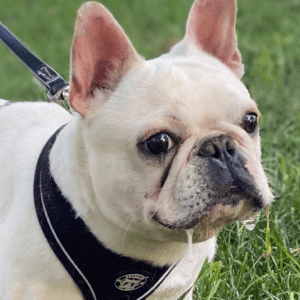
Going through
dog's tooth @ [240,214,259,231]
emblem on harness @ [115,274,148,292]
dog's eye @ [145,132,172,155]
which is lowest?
dog's tooth @ [240,214,259,231]

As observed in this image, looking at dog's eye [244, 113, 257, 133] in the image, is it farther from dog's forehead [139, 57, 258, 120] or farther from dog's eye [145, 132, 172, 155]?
dog's eye [145, 132, 172, 155]

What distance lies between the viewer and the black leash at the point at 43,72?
2467mm

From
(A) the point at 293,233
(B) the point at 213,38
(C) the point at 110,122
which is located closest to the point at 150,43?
(A) the point at 293,233

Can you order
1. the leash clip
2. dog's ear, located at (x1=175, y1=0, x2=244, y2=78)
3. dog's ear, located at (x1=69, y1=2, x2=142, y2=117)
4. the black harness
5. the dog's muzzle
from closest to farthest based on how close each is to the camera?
the dog's muzzle → dog's ear, located at (x1=69, y1=2, x2=142, y2=117) → the black harness → dog's ear, located at (x1=175, y1=0, x2=244, y2=78) → the leash clip

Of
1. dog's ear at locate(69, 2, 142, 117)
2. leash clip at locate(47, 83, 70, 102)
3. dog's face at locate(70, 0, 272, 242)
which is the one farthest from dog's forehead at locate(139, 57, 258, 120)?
leash clip at locate(47, 83, 70, 102)

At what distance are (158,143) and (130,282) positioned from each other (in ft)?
1.74

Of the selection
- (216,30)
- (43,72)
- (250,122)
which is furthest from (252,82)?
(250,122)

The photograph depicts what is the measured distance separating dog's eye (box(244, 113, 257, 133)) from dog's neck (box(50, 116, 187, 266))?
43 cm

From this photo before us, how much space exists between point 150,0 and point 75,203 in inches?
194

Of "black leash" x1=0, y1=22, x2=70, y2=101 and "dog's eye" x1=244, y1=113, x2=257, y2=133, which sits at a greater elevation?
"black leash" x1=0, y1=22, x2=70, y2=101

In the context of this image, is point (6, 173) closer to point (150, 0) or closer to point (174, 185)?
point (174, 185)

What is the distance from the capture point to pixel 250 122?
1903 millimetres

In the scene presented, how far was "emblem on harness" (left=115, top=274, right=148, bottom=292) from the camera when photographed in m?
2.05

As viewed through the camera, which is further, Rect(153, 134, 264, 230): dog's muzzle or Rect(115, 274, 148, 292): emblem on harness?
Rect(115, 274, 148, 292): emblem on harness
